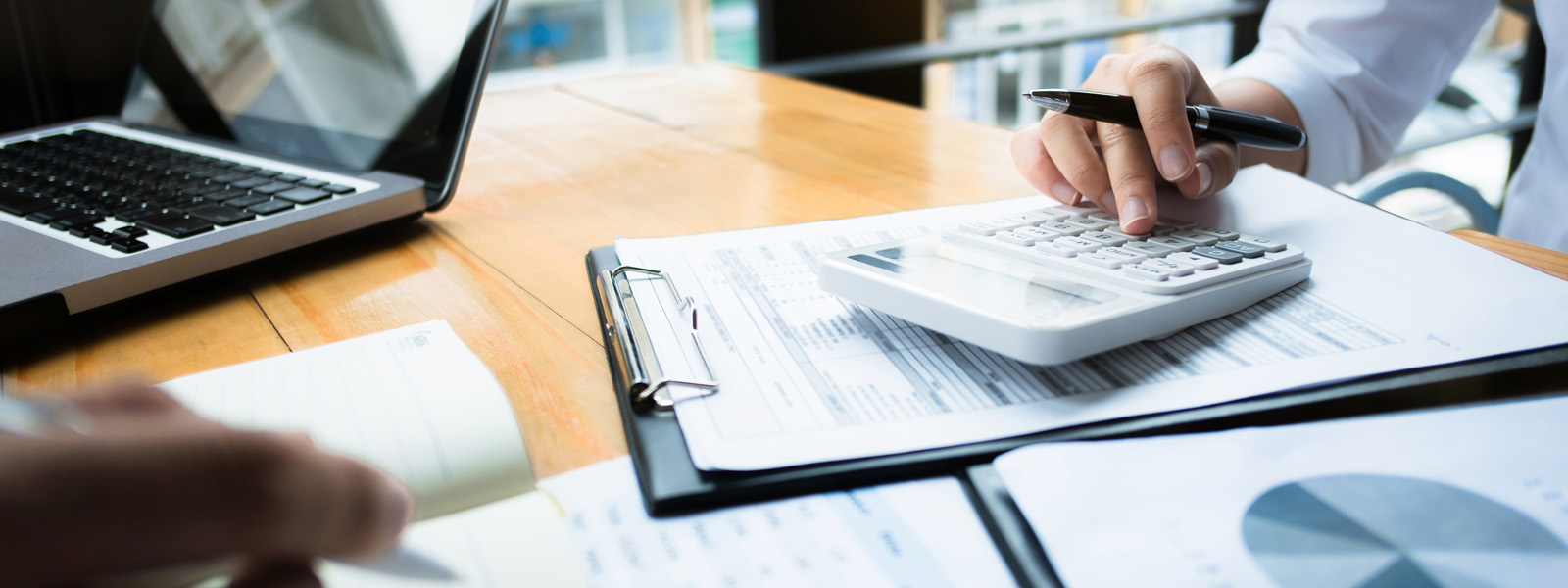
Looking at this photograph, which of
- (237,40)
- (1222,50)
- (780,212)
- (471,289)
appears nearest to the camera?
(471,289)

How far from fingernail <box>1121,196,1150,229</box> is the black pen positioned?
5 cm

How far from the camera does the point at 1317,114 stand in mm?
674

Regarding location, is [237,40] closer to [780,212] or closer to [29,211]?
[29,211]

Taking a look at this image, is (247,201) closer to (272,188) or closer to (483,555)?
(272,188)

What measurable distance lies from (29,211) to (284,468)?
0.43m

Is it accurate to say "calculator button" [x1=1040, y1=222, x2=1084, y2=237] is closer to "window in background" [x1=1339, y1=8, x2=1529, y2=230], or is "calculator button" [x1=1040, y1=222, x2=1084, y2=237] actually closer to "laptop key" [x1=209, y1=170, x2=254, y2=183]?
"laptop key" [x1=209, y1=170, x2=254, y2=183]

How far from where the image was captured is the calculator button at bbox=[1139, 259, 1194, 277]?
1.15ft

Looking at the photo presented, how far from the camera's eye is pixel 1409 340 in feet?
A: 1.07

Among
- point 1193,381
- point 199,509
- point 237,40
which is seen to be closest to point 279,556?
point 199,509

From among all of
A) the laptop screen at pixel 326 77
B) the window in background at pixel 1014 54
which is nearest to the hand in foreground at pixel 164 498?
the laptop screen at pixel 326 77

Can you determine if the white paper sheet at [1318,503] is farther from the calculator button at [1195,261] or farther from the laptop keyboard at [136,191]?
the laptop keyboard at [136,191]

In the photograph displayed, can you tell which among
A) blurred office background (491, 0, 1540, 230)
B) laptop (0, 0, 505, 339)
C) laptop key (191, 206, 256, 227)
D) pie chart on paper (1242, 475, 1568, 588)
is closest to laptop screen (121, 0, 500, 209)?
laptop (0, 0, 505, 339)

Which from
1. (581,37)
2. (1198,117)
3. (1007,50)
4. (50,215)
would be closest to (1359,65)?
(1198,117)

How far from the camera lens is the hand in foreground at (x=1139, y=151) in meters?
0.45
